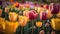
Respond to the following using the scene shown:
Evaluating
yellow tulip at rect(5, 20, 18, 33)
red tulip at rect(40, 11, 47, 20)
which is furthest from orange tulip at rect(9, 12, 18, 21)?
red tulip at rect(40, 11, 47, 20)

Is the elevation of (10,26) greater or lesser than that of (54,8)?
lesser

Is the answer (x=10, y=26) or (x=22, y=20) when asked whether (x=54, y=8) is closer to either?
(x=22, y=20)

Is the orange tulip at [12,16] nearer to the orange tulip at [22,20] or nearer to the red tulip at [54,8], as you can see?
the orange tulip at [22,20]

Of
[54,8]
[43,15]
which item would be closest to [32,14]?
[43,15]

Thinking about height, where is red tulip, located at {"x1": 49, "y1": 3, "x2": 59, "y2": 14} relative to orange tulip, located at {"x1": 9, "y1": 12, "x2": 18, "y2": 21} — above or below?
above

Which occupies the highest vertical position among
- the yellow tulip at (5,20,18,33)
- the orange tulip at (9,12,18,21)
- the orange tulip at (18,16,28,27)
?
the orange tulip at (9,12,18,21)

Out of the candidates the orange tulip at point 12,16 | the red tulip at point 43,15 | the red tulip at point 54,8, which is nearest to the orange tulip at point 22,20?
the orange tulip at point 12,16

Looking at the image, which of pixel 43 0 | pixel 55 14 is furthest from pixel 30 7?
pixel 55 14

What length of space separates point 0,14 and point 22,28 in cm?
23

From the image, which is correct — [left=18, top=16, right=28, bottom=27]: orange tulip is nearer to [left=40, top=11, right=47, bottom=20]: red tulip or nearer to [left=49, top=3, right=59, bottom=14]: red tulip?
[left=40, top=11, right=47, bottom=20]: red tulip

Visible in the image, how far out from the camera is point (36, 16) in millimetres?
1193

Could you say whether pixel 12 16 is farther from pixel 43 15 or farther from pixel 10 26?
pixel 43 15

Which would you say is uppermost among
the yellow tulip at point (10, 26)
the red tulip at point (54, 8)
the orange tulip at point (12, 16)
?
the red tulip at point (54, 8)

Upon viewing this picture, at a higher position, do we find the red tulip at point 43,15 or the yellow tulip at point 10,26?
the red tulip at point 43,15
